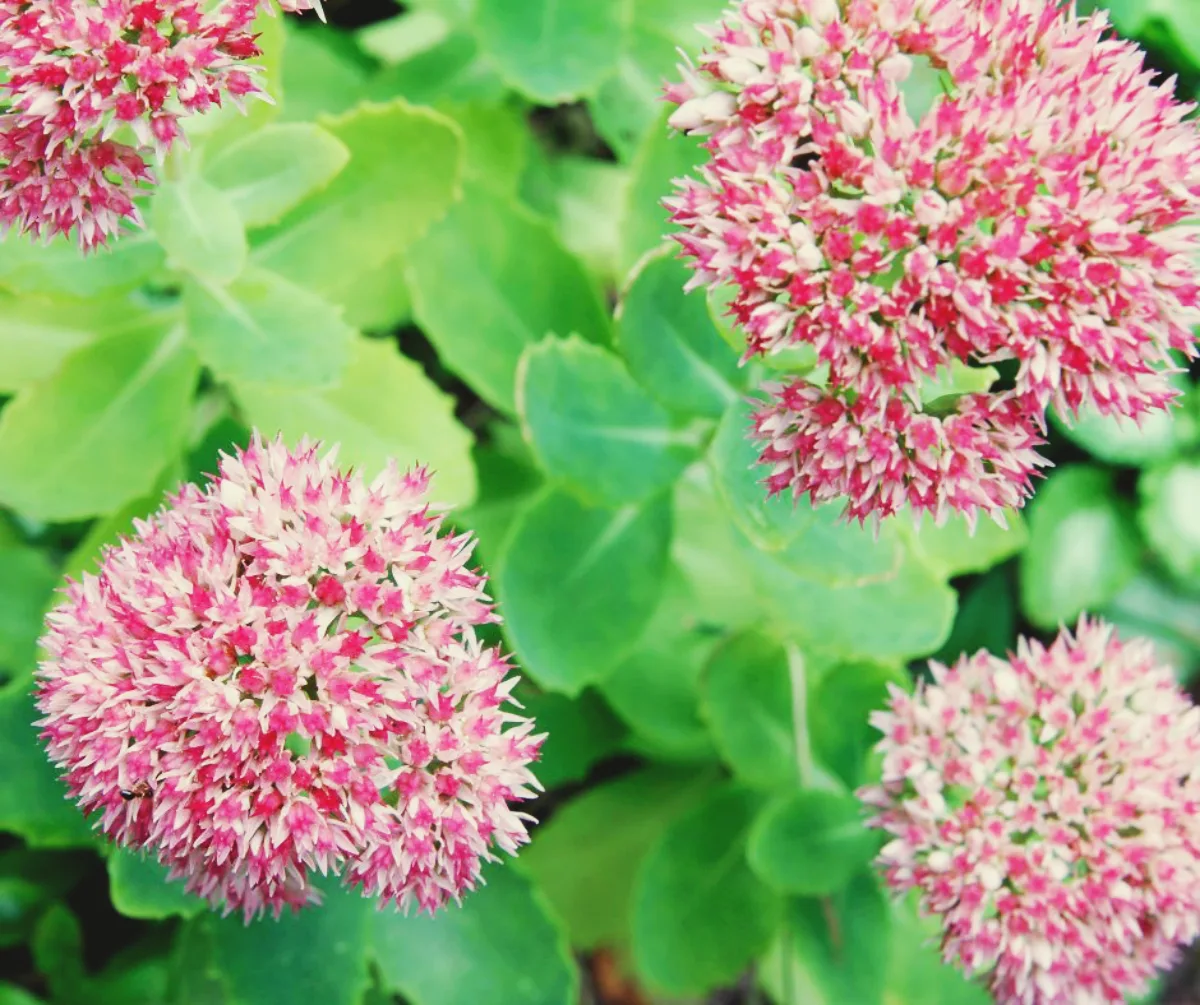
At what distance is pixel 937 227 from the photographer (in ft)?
4.84

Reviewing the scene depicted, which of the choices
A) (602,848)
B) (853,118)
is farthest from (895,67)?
(602,848)

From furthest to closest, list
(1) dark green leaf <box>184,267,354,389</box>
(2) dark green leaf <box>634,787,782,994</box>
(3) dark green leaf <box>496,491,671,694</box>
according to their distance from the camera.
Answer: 1. (2) dark green leaf <box>634,787,782,994</box>
2. (3) dark green leaf <box>496,491,671,694</box>
3. (1) dark green leaf <box>184,267,354,389</box>

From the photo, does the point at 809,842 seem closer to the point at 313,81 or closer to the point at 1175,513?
the point at 1175,513

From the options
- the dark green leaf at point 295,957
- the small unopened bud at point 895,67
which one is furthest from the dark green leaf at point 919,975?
the small unopened bud at point 895,67

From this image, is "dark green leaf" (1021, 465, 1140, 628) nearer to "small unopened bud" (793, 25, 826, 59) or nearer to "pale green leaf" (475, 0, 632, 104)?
"pale green leaf" (475, 0, 632, 104)

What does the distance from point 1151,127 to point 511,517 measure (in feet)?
4.76

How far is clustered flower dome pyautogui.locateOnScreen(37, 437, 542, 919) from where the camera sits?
4.78 ft

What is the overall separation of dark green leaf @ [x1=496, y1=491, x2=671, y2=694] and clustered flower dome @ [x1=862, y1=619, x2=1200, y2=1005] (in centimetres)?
51

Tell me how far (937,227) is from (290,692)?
937 millimetres

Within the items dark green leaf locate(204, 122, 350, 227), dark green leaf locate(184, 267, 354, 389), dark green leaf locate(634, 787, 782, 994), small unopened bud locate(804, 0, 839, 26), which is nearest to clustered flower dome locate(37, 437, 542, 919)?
dark green leaf locate(184, 267, 354, 389)

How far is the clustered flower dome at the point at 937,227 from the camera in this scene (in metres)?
1.48

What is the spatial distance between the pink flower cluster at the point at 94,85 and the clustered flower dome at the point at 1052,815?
1.32 meters

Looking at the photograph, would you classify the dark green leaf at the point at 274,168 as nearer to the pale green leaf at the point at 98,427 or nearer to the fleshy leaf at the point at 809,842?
the pale green leaf at the point at 98,427

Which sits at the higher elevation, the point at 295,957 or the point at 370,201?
the point at 370,201
